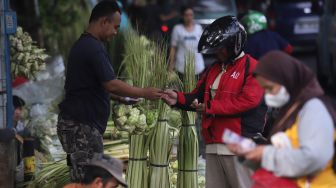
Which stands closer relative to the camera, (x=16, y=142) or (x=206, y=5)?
(x=16, y=142)

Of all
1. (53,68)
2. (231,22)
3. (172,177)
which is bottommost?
(172,177)

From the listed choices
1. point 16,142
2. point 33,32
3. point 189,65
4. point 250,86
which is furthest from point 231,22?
point 33,32

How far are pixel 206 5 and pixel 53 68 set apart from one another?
8360 millimetres

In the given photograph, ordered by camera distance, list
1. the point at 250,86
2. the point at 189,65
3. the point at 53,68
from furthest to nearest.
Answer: the point at 53,68 < the point at 189,65 < the point at 250,86

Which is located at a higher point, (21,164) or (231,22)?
(231,22)

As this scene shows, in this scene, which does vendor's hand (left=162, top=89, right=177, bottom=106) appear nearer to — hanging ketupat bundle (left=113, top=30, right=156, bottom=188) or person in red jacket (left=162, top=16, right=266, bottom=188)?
person in red jacket (left=162, top=16, right=266, bottom=188)

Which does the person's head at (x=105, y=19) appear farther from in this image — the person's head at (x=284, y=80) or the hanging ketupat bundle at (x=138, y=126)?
the person's head at (x=284, y=80)

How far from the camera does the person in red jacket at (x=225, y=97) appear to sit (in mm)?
5535

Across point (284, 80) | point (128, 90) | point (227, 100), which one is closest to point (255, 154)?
point (284, 80)

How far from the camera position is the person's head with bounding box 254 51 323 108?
3.94 metres

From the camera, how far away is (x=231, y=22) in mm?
5664

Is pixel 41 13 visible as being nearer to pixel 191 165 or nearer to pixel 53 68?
pixel 53 68

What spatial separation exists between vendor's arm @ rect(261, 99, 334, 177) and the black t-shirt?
196 cm

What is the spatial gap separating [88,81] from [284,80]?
2.10 m
